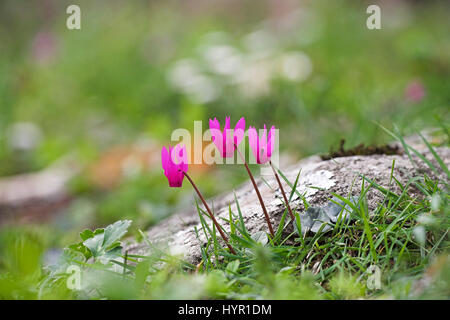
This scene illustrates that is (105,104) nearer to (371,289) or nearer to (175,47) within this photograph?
(175,47)

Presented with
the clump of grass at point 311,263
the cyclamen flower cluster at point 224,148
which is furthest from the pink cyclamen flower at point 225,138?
the clump of grass at point 311,263

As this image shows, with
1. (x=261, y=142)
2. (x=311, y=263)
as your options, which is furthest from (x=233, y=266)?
(x=261, y=142)

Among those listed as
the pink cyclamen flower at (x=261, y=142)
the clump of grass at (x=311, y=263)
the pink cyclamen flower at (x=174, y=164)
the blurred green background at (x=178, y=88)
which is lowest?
the clump of grass at (x=311, y=263)

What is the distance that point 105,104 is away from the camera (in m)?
4.96

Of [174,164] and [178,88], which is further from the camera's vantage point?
[178,88]

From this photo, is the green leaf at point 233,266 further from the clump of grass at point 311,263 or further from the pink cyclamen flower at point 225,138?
the pink cyclamen flower at point 225,138

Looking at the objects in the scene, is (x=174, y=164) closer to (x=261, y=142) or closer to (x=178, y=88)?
(x=261, y=142)

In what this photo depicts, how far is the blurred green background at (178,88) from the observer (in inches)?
117

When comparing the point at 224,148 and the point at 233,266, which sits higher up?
the point at 224,148

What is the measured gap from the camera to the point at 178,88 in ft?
14.6

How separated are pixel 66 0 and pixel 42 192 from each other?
5.22 metres

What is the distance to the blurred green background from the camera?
2979 millimetres

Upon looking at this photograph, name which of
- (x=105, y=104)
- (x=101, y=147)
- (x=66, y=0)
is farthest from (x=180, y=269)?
(x=66, y=0)

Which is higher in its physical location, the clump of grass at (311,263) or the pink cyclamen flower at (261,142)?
the pink cyclamen flower at (261,142)
